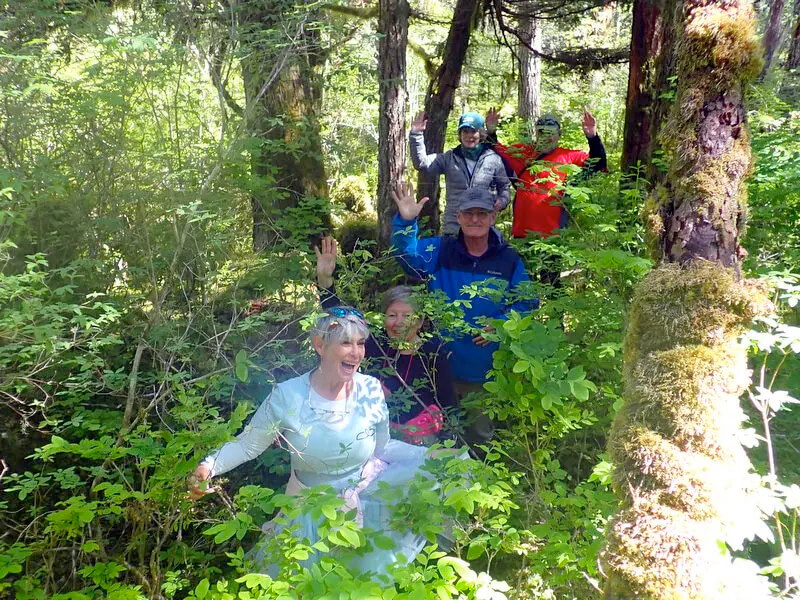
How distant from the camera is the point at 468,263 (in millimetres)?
4461

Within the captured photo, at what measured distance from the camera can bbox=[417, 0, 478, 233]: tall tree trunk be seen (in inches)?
283

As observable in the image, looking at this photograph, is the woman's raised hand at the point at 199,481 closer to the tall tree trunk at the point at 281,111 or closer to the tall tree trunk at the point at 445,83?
the tall tree trunk at the point at 281,111

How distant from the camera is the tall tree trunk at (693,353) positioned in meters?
1.85

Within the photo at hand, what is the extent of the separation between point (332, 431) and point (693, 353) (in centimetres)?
184

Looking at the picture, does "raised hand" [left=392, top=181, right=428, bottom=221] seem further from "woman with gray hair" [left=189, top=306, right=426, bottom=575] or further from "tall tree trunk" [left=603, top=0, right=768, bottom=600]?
"tall tree trunk" [left=603, top=0, right=768, bottom=600]

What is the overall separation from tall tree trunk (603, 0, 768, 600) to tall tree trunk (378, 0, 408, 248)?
401cm

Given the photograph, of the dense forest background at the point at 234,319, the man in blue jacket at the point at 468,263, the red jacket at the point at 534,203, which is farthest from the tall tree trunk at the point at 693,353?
the red jacket at the point at 534,203

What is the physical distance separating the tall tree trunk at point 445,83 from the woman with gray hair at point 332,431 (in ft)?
13.5

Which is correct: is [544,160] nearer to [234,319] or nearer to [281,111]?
[281,111]

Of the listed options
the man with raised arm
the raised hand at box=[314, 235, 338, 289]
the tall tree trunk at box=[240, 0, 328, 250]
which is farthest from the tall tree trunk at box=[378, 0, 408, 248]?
the raised hand at box=[314, 235, 338, 289]

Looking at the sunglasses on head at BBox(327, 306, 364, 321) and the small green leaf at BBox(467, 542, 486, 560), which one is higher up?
the sunglasses on head at BBox(327, 306, 364, 321)

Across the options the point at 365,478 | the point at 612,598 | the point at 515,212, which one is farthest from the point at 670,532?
the point at 515,212

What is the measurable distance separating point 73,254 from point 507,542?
3.98 m

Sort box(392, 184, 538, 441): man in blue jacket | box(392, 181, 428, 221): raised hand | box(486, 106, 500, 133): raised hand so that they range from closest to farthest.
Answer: box(392, 184, 538, 441): man in blue jacket, box(392, 181, 428, 221): raised hand, box(486, 106, 500, 133): raised hand
